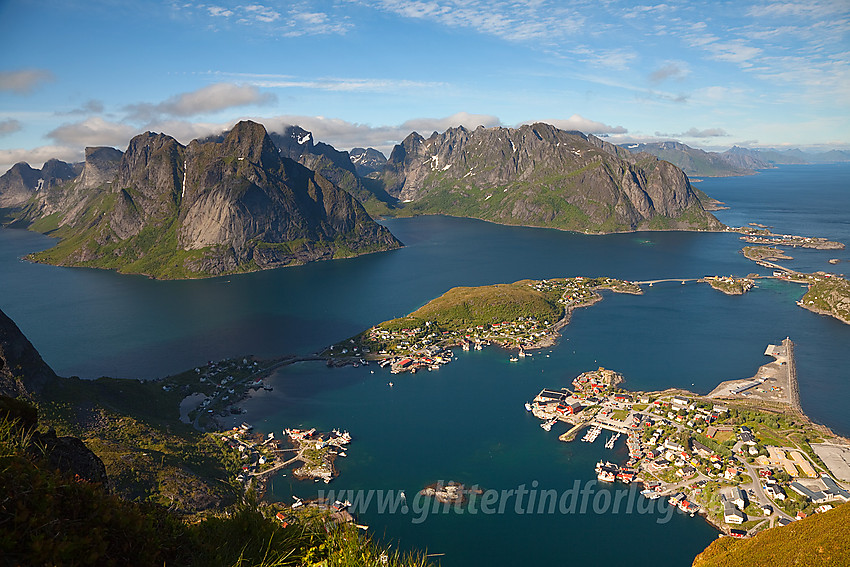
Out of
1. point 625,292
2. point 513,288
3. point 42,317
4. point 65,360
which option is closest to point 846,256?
point 625,292

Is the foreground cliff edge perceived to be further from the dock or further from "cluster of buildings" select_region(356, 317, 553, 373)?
"cluster of buildings" select_region(356, 317, 553, 373)

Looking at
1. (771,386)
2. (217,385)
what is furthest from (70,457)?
(771,386)

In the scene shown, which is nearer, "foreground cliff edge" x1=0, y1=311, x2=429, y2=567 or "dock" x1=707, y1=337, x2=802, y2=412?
"foreground cliff edge" x1=0, y1=311, x2=429, y2=567

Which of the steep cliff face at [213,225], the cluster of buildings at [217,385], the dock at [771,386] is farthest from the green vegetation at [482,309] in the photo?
the steep cliff face at [213,225]

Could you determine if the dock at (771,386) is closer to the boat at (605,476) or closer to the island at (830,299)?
the boat at (605,476)

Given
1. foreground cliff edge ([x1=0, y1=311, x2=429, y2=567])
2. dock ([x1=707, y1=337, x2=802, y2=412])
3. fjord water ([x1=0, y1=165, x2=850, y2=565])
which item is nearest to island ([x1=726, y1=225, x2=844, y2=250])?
fjord water ([x1=0, y1=165, x2=850, y2=565])

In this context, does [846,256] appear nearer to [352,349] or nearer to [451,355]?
[451,355]
